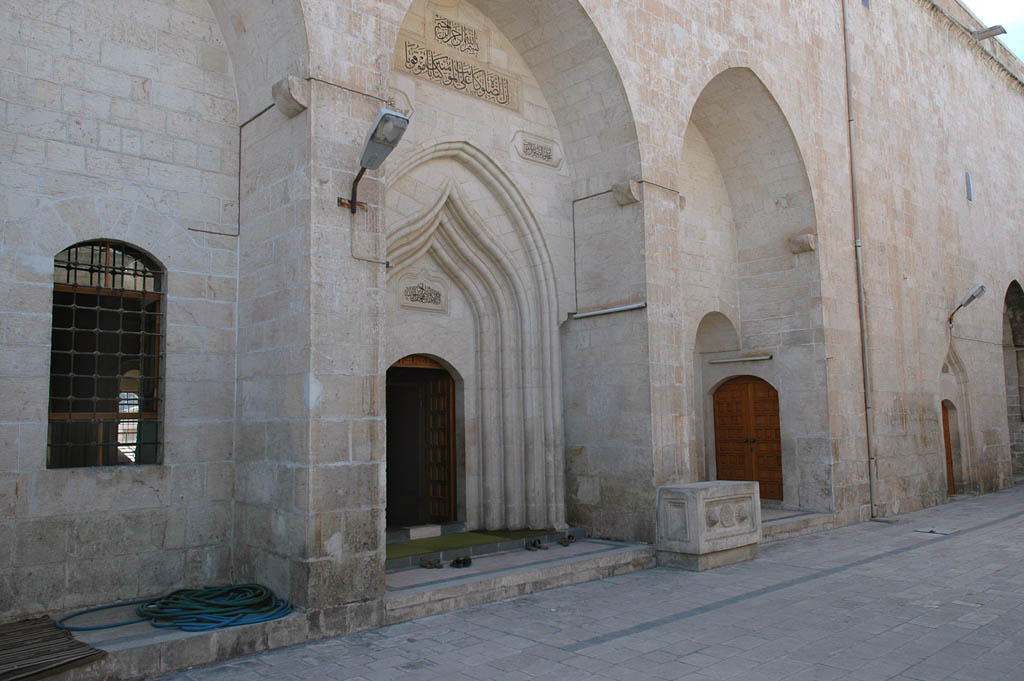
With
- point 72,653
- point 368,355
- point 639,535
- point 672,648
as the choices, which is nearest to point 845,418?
point 639,535

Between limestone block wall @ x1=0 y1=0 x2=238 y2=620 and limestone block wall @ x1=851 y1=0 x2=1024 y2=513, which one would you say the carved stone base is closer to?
Answer: limestone block wall @ x1=0 y1=0 x2=238 y2=620

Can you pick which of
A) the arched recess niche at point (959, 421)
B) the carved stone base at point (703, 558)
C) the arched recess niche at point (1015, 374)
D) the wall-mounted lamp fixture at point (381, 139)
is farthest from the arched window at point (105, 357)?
the arched recess niche at point (1015, 374)

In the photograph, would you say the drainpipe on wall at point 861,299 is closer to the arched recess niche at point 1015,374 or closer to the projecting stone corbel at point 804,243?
the projecting stone corbel at point 804,243

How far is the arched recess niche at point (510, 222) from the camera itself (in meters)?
7.16

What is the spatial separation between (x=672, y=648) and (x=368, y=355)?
2.62 m

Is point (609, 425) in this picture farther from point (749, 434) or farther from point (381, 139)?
point (381, 139)

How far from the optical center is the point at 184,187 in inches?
212

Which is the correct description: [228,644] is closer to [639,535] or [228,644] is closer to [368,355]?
[368,355]

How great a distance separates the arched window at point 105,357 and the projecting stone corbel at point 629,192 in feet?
13.9

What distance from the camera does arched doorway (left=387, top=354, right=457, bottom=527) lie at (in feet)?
24.8

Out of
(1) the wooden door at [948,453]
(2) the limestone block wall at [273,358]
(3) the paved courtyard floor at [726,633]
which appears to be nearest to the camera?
(3) the paved courtyard floor at [726,633]

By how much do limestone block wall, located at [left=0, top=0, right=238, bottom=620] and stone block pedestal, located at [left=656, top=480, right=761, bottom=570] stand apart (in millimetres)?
3793

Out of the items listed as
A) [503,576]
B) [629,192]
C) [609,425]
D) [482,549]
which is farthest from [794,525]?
[503,576]

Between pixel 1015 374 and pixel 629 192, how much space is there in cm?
1389
